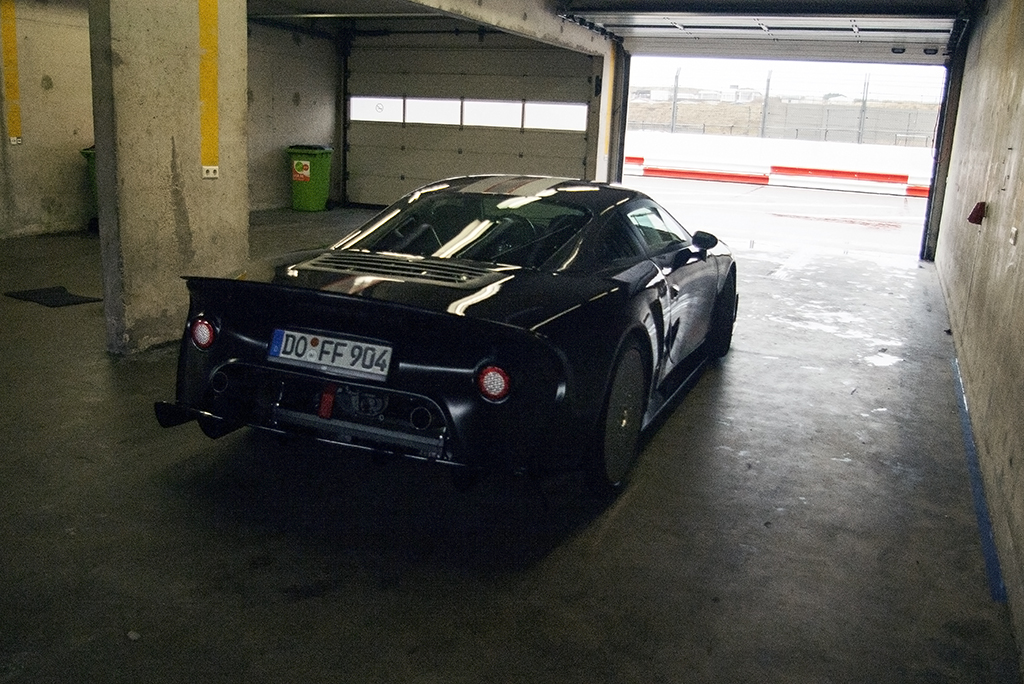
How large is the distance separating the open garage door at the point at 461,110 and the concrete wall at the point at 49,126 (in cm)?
563

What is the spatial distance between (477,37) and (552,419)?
40.8 feet

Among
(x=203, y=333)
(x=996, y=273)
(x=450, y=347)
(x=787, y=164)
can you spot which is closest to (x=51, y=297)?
(x=203, y=333)

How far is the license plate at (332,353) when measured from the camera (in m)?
2.84

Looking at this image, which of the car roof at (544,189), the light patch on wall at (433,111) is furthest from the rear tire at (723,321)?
the light patch on wall at (433,111)

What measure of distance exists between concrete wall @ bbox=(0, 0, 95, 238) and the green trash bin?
4009 millimetres

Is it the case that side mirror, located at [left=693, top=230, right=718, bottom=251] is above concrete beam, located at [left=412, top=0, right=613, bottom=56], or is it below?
below

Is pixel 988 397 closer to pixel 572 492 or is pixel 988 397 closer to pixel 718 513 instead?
pixel 718 513

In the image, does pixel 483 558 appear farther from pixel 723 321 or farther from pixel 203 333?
pixel 723 321

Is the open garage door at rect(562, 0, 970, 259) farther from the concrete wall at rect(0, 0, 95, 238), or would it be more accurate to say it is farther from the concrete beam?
the concrete wall at rect(0, 0, 95, 238)

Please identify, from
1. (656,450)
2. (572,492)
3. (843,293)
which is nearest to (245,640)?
(572,492)

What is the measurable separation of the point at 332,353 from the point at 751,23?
371 inches

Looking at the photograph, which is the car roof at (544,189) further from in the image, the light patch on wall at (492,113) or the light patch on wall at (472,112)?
the light patch on wall at (492,113)

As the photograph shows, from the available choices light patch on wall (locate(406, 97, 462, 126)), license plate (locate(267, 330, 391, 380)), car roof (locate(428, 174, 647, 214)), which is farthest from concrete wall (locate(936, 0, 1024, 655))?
light patch on wall (locate(406, 97, 462, 126))

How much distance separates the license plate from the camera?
2840 millimetres
